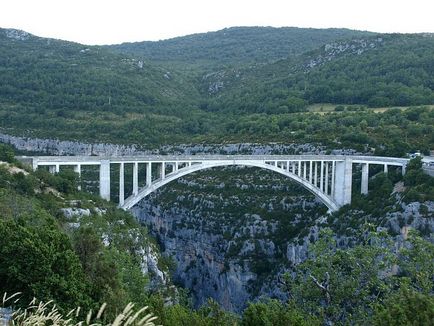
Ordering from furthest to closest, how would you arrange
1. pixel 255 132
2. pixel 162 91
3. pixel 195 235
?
pixel 162 91, pixel 255 132, pixel 195 235

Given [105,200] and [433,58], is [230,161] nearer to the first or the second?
[105,200]

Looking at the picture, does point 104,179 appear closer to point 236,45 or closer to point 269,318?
point 269,318

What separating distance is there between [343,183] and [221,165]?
10.5 m

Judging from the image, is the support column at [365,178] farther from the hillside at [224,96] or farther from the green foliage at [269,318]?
the green foliage at [269,318]

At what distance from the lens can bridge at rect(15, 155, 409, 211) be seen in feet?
105

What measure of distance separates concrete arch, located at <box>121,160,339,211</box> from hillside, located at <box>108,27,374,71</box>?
8758cm

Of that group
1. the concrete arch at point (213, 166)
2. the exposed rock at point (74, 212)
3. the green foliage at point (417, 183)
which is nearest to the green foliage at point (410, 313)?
the exposed rock at point (74, 212)

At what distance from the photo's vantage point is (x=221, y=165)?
122ft

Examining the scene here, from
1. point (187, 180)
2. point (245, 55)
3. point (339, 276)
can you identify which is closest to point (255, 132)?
point (187, 180)

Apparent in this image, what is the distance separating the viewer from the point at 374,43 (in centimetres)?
9506

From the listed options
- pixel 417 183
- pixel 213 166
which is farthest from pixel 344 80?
pixel 213 166

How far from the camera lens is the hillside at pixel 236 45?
139125 mm

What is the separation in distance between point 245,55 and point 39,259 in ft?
436

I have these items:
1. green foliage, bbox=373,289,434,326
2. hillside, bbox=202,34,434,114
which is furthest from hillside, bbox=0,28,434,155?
green foliage, bbox=373,289,434,326
